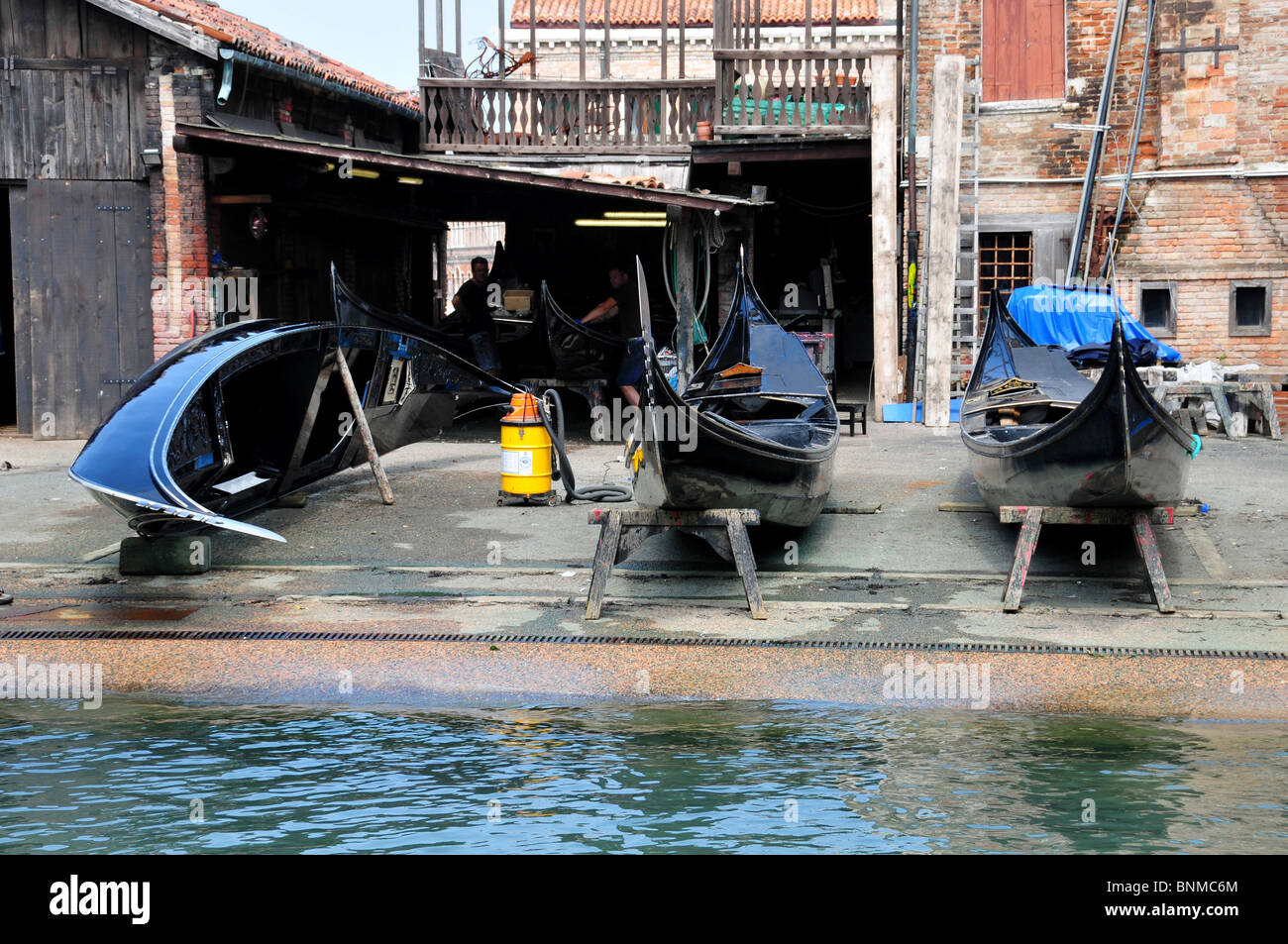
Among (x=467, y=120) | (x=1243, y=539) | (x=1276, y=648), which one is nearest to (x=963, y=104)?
(x=467, y=120)

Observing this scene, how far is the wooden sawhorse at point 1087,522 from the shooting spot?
7.28 m

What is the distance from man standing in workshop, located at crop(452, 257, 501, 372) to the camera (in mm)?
15641

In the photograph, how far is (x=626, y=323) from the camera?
51.8 ft

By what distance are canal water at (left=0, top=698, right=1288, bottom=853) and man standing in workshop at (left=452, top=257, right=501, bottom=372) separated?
32.5ft

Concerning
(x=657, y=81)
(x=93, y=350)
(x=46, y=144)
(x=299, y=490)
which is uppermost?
(x=657, y=81)

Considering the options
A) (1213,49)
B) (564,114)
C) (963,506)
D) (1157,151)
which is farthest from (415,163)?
(1213,49)

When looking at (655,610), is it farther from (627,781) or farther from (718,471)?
(627,781)

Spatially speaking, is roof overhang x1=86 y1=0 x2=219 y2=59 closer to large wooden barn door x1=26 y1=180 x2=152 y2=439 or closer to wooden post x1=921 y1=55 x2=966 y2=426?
large wooden barn door x1=26 y1=180 x2=152 y2=439

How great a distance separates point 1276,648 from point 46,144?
1280 centimetres

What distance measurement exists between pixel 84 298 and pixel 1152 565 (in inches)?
451

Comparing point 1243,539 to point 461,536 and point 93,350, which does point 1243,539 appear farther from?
point 93,350

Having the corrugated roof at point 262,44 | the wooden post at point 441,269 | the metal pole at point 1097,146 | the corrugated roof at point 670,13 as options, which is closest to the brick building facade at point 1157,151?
the metal pole at point 1097,146

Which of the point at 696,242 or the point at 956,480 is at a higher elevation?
the point at 696,242

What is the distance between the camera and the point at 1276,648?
648 centimetres
